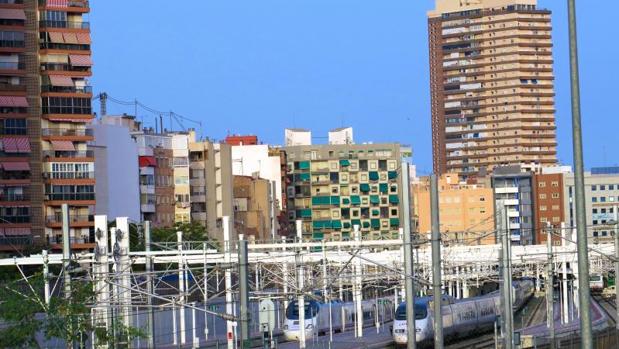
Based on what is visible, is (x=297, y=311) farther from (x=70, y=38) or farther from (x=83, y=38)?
(x=83, y=38)

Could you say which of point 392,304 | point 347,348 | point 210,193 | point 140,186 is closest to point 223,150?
point 210,193

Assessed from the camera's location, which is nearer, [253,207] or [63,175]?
[63,175]

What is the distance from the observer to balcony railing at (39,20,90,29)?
127625 mm

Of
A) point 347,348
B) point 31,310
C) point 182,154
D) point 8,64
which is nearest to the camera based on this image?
point 31,310

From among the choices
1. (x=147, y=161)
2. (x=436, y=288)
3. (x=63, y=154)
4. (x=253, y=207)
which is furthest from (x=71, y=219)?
(x=436, y=288)

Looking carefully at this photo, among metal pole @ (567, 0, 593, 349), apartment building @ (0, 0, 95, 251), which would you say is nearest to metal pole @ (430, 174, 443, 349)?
metal pole @ (567, 0, 593, 349)

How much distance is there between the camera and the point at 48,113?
422ft

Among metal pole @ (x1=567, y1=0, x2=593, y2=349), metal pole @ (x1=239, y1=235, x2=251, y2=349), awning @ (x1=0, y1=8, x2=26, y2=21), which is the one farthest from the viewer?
awning @ (x1=0, y1=8, x2=26, y2=21)

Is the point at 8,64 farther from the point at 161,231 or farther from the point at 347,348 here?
the point at 347,348

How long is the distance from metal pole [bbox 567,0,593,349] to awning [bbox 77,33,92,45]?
10070cm

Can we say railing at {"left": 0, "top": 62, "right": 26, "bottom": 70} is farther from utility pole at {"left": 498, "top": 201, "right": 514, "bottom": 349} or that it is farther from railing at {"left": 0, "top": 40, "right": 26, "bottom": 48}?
utility pole at {"left": 498, "top": 201, "right": 514, "bottom": 349}

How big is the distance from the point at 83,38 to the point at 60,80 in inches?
146

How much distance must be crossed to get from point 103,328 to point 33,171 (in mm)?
81140

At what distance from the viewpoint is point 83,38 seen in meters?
129
